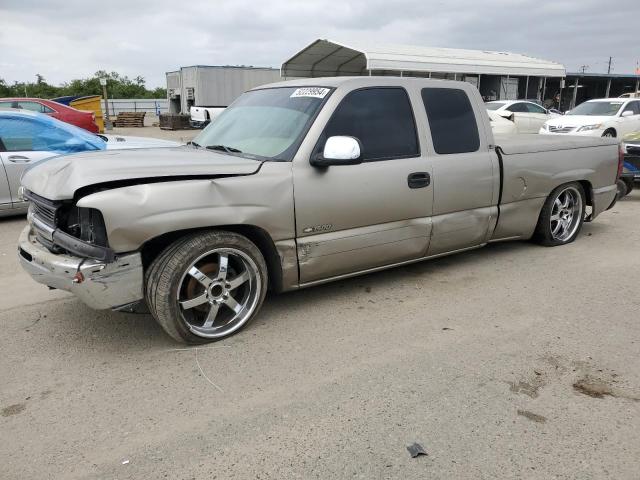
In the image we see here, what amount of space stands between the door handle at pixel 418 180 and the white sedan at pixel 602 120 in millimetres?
11614

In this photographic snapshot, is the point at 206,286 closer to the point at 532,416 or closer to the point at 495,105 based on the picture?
the point at 532,416

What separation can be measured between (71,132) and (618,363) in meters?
7.55

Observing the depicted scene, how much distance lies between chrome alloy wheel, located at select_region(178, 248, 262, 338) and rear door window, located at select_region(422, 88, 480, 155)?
200 centimetres

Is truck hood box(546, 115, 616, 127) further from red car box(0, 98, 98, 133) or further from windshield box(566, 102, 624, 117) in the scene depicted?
red car box(0, 98, 98, 133)

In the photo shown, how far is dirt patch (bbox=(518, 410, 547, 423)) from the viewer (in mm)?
2689

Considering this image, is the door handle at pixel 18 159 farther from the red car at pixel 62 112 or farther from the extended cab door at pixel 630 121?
the extended cab door at pixel 630 121

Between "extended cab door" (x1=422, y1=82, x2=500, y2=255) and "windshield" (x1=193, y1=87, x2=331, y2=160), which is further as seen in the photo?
"extended cab door" (x1=422, y1=82, x2=500, y2=255)

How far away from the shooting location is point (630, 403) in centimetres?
284

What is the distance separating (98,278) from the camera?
3086mm

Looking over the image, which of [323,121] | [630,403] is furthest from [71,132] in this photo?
[630,403]

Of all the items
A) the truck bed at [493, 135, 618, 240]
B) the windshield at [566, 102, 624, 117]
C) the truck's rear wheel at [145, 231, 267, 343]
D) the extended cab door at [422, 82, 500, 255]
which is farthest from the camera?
the windshield at [566, 102, 624, 117]

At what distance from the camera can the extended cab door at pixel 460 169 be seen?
4.47 metres

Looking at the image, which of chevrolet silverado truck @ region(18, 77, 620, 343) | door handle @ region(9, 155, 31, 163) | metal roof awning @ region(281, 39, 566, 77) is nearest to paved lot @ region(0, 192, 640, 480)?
chevrolet silverado truck @ region(18, 77, 620, 343)

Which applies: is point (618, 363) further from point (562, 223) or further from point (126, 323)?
point (126, 323)
